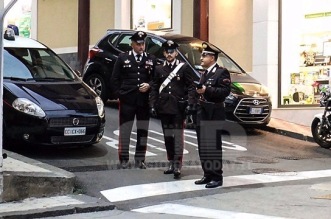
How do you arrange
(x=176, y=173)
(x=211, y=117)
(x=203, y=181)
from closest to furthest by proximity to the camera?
1. (x=211, y=117)
2. (x=203, y=181)
3. (x=176, y=173)

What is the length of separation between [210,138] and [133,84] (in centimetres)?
150

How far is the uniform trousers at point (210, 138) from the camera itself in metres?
8.05

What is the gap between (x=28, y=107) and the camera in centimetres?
895

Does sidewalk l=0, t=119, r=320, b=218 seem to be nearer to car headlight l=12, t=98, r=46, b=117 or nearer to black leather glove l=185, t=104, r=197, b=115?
car headlight l=12, t=98, r=46, b=117

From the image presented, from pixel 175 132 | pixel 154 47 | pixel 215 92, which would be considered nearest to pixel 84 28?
pixel 154 47

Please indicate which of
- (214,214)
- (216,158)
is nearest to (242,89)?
(216,158)

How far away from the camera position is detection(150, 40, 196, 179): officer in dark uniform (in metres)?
8.46

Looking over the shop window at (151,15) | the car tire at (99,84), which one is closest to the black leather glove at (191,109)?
the car tire at (99,84)

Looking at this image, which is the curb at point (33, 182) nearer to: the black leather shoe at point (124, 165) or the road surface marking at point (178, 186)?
the road surface marking at point (178, 186)

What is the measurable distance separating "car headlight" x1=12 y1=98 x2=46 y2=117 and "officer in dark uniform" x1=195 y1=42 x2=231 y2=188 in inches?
97.6

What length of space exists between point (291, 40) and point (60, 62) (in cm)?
701

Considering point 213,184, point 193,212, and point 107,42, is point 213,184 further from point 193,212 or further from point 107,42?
point 107,42

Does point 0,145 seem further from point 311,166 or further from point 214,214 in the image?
point 311,166

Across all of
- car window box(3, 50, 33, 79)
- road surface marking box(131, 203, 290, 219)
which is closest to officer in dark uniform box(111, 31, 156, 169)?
car window box(3, 50, 33, 79)
